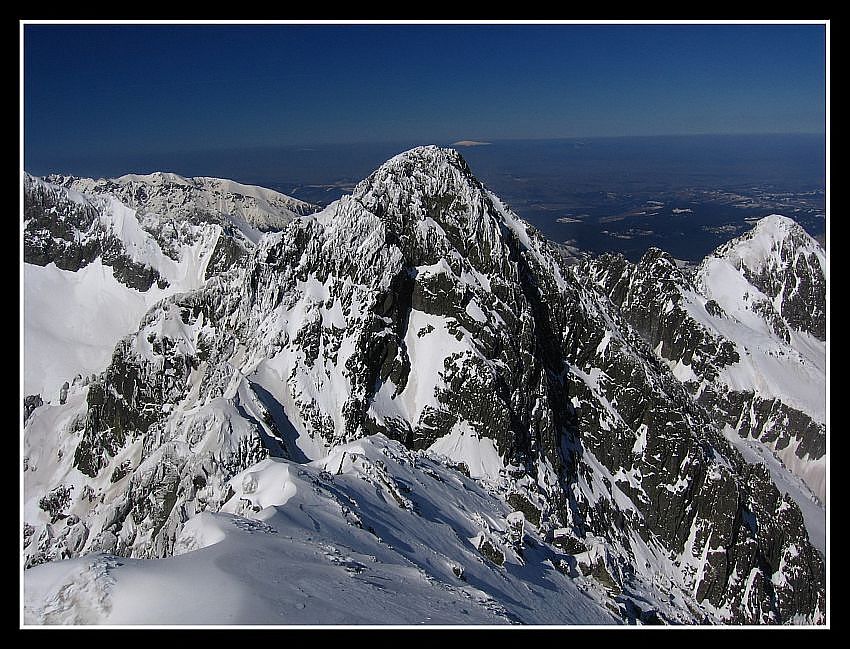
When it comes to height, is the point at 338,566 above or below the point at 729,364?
above

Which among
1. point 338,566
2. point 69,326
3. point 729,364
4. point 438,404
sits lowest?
point 729,364

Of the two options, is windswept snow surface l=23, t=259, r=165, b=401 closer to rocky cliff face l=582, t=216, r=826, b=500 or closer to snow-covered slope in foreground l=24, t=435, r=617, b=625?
snow-covered slope in foreground l=24, t=435, r=617, b=625

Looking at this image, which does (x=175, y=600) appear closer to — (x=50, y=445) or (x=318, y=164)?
(x=50, y=445)

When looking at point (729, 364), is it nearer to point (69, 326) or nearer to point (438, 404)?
point (438, 404)

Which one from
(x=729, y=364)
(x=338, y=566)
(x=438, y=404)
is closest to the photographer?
(x=338, y=566)

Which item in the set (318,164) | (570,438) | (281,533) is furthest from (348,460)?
(318,164)

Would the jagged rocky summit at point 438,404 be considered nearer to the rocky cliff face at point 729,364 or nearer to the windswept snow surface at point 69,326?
the windswept snow surface at point 69,326

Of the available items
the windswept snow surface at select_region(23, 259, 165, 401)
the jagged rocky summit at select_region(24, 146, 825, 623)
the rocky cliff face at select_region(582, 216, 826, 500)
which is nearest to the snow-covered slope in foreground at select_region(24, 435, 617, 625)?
the jagged rocky summit at select_region(24, 146, 825, 623)

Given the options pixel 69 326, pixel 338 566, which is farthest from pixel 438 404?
pixel 69 326
